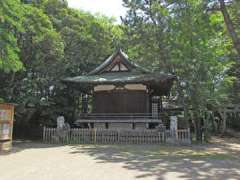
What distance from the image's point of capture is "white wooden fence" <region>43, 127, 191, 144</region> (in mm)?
16969

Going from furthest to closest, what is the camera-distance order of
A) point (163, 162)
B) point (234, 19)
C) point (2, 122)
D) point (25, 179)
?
point (234, 19) < point (2, 122) < point (163, 162) < point (25, 179)

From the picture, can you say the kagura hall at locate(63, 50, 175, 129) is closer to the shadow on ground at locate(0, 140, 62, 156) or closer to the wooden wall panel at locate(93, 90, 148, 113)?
the wooden wall panel at locate(93, 90, 148, 113)

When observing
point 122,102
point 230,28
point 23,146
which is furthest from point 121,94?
point 230,28

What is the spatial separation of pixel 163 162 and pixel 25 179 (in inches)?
196

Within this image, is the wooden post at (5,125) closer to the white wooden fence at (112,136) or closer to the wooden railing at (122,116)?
the white wooden fence at (112,136)

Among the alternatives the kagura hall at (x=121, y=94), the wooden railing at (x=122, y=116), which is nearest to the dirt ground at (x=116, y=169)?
the kagura hall at (x=121, y=94)

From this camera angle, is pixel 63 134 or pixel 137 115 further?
pixel 137 115

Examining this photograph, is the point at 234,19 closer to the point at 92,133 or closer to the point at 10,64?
the point at 92,133

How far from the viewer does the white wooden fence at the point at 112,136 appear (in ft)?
55.7

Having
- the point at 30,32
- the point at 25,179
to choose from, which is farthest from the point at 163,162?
the point at 30,32

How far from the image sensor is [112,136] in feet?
58.0

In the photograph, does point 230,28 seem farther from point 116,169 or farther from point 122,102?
point 116,169

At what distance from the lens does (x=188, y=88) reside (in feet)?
62.7

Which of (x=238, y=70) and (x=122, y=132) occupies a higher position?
(x=238, y=70)
